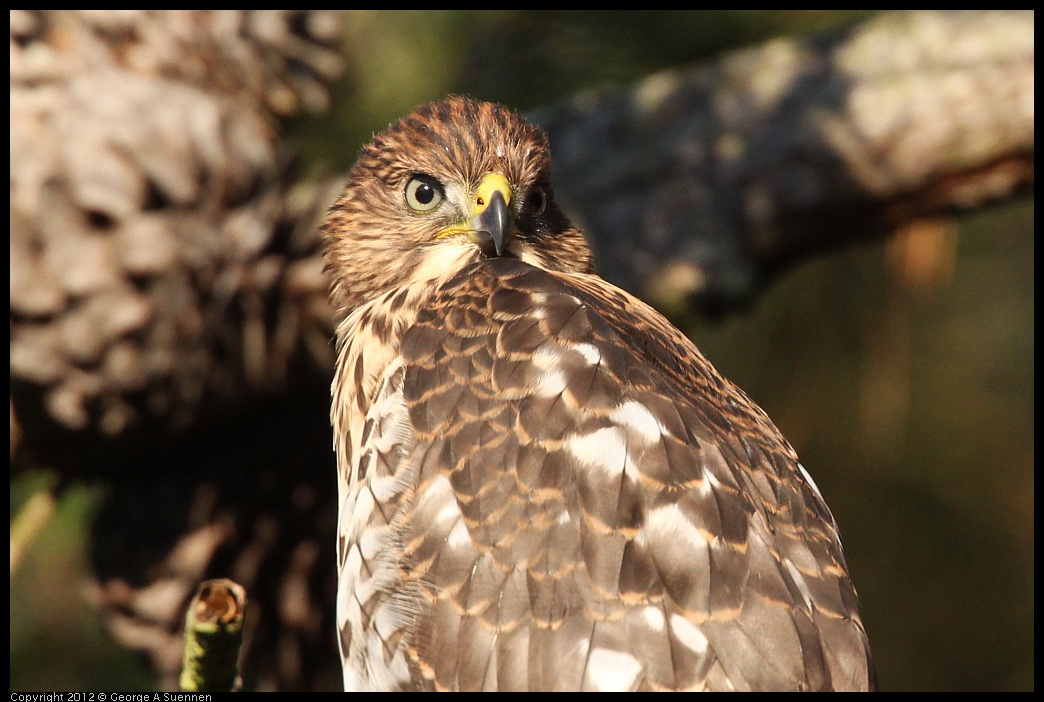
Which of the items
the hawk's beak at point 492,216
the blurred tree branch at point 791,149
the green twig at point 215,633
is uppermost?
the blurred tree branch at point 791,149

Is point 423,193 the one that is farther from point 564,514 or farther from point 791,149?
point 791,149

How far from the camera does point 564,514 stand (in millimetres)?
2141

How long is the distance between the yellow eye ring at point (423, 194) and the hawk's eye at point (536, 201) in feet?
0.70

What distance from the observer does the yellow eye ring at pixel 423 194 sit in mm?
2865

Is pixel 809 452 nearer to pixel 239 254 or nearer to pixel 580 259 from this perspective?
pixel 580 259

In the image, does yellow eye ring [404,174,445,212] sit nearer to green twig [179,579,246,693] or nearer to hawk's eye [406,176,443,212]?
hawk's eye [406,176,443,212]

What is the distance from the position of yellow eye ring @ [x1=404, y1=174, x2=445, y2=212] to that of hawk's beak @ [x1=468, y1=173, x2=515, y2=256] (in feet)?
0.40

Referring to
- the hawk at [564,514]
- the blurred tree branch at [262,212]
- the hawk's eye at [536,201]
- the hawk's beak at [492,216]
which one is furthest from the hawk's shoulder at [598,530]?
the blurred tree branch at [262,212]

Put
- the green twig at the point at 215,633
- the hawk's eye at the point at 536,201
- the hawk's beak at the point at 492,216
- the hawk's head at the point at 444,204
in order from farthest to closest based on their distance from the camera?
1. the hawk's eye at the point at 536,201
2. the hawk's head at the point at 444,204
3. the hawk's beak at the point at 492,216
4. the green twig at the point at 215,633

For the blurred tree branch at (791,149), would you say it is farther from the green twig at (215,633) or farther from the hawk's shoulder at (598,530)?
the green twig at (215,633)

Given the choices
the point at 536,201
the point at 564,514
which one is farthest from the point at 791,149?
the point at 564,514

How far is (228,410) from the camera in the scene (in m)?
3.15

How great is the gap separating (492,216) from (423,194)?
0.92 ft

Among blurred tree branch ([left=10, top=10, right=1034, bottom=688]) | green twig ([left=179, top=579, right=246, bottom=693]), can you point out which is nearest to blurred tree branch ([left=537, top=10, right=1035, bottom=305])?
blurred tree branch ([left=10, top=10, right=1034, bottom=688])
